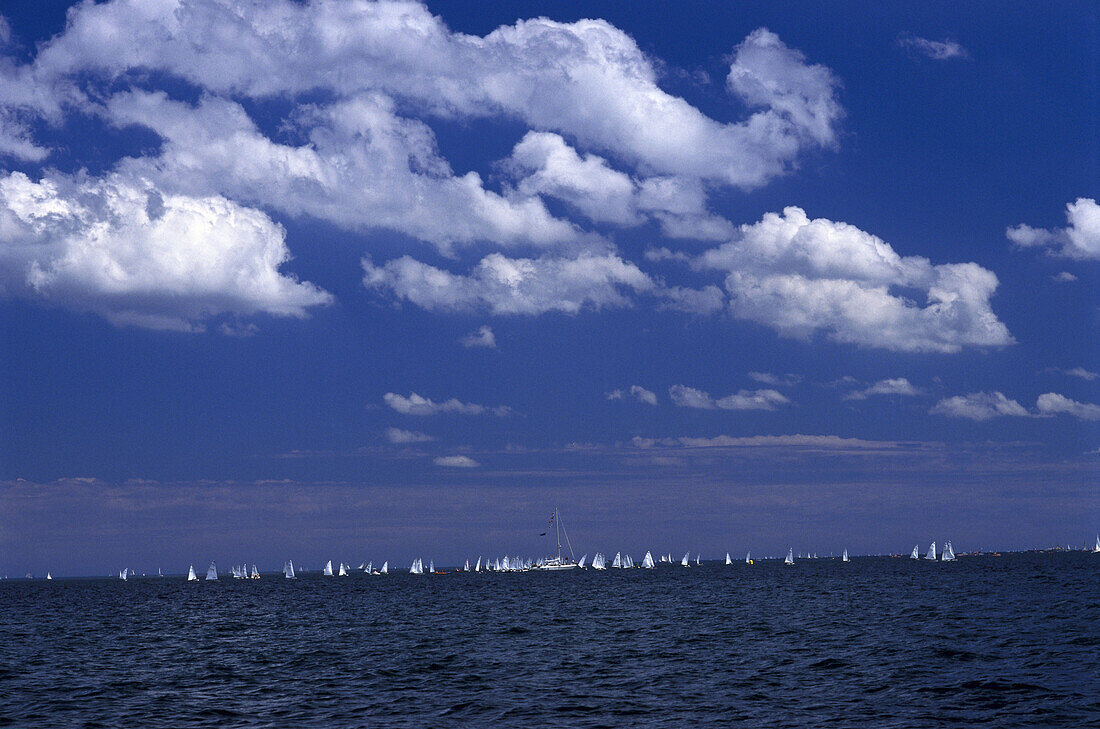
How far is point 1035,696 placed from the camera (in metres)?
45.2

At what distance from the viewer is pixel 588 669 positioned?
191 ft

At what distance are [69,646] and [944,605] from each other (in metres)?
91.1

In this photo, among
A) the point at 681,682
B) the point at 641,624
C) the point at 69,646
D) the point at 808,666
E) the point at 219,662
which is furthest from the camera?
the point at 641,624

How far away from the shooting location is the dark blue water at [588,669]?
43406mm

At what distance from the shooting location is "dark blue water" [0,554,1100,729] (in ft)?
142

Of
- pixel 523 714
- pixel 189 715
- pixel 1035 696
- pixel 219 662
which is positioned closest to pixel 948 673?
pixel 1035 696

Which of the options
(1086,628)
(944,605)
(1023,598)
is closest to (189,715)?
(1086,628)

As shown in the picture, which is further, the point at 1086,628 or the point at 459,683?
the point at 1086,628

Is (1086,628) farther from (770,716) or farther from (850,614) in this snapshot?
(770,716)

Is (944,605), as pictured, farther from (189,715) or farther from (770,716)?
(189,715)

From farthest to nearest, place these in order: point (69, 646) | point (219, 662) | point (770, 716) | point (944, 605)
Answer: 1. point (944, 605)
2. point (69, 646)
3. point (219, 662)
4. point (770, 716)

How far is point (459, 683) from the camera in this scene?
5403 centimetres

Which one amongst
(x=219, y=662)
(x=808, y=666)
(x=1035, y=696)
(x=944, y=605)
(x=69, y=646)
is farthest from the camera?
(x=944, y=605)

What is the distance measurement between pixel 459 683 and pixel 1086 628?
52568 mm
